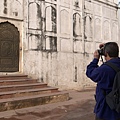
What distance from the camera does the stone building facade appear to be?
783 centimetres

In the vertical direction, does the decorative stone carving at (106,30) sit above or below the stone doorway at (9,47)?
above

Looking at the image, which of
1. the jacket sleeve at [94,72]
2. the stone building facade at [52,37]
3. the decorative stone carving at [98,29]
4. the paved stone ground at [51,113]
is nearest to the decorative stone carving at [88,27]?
the stone building facade at [52,37]

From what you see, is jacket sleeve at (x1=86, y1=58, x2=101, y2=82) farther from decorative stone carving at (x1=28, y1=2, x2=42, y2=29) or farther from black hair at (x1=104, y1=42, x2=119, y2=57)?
decorative stone carving at (x1=28, y1=2, x2=42, y2=29)

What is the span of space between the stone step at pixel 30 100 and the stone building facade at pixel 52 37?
6.72 feet

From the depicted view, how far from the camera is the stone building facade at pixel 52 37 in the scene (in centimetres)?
783

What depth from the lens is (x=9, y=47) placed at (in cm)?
776

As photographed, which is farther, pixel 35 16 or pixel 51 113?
Result: pixel 35 16

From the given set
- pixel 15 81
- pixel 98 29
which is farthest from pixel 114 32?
pixel 15 81

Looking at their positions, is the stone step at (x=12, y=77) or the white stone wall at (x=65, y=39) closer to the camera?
the stone step at (x=12, y=77)

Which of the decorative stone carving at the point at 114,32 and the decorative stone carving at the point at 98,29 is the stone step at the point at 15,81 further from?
the decorative stone carving at the point at 114,32

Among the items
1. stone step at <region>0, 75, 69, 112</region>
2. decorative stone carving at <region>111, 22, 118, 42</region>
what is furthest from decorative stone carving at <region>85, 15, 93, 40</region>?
stone step at <region>0, 75, 69, 112</region>

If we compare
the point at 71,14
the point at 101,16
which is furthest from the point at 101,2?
the point at 71,14

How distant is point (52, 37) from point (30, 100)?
3942 millimetres

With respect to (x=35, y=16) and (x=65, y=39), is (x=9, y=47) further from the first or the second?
(x=65, y=39)
